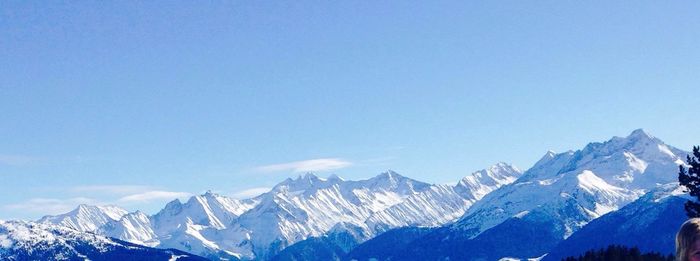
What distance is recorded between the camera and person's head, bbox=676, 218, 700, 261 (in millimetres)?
7968

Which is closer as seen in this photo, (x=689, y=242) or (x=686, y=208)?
(x=689, y=242)

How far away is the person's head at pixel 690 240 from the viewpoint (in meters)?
7.97

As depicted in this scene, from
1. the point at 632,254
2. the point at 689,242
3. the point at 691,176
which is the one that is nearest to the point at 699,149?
the point at 691,176

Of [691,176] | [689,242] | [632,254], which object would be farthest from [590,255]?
[689,242]

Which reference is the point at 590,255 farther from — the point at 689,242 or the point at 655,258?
the point at 689,242

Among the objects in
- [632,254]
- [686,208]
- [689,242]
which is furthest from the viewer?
[632,254]

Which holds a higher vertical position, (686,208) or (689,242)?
(686,208)

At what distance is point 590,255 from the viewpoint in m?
139

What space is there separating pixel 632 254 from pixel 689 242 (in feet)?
437

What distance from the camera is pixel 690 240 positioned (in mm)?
8023

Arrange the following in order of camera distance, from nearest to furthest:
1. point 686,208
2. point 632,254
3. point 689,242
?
point 689,242 → point 686,208 → point 632,254

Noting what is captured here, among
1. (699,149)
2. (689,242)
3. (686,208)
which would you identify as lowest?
(689,242)

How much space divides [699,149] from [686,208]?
26.8 feet

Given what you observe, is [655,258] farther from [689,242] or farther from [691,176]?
[689,242]
